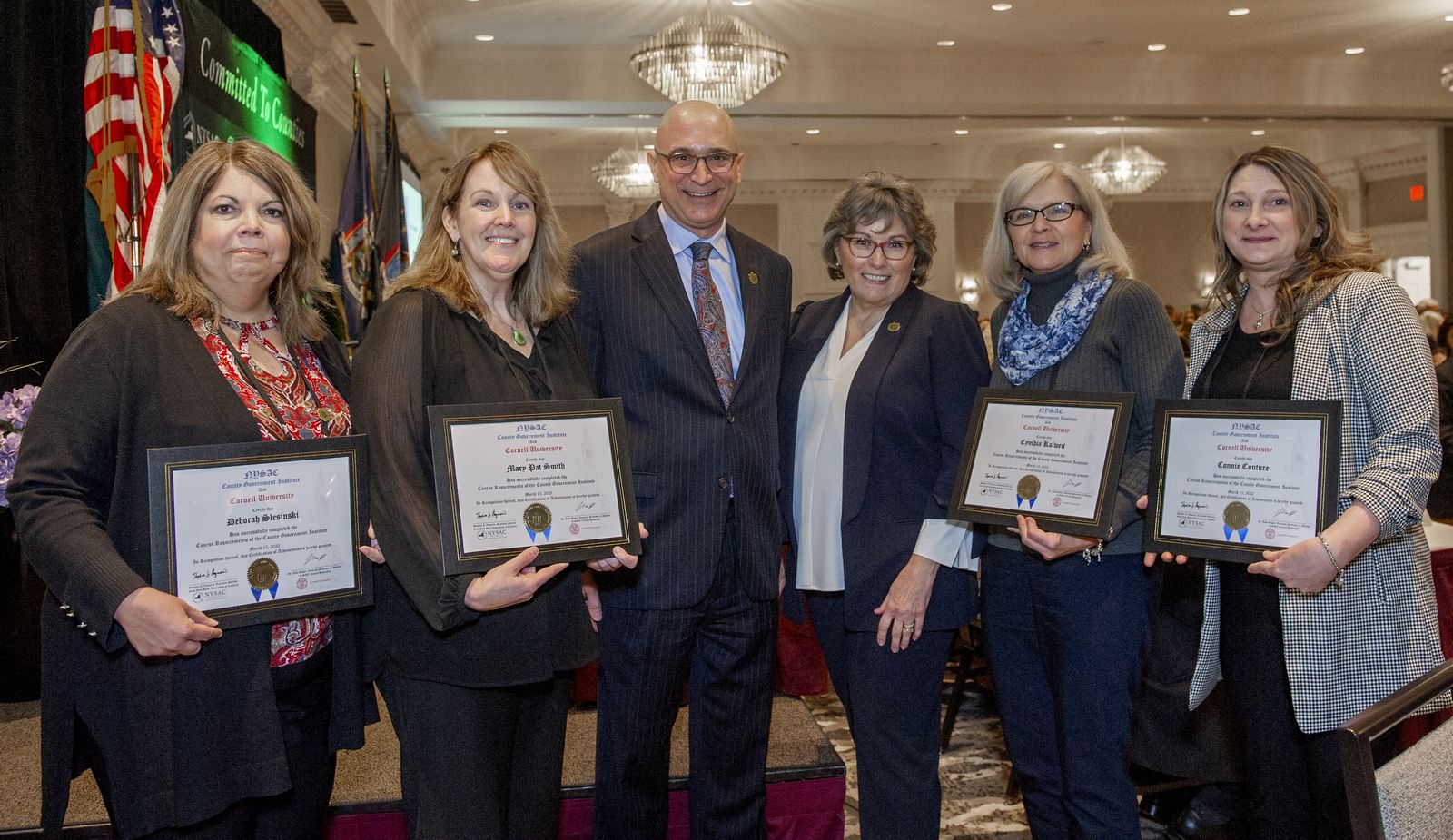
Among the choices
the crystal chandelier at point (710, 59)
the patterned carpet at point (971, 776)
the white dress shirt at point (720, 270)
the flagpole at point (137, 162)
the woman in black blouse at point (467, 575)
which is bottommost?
the patterned carpet at point (971, 776)

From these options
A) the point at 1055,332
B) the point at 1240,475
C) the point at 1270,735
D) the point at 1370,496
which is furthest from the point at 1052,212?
the point at 1270,735

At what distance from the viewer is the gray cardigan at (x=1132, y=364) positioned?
2.08 meters

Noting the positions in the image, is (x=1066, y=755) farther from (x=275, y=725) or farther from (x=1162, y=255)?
(x=1162, y=255)

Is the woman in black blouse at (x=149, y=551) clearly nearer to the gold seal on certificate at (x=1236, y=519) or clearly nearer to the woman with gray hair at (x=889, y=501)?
the woman with gray hair at (x=889, y=501)

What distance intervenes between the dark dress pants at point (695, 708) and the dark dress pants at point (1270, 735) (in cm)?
89

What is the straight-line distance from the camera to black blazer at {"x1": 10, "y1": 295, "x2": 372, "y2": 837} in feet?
4.94

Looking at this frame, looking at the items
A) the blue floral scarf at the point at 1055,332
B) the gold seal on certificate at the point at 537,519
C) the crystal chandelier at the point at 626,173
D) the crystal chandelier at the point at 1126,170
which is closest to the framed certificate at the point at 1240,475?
the blue floral scarf at the point at 1055,332

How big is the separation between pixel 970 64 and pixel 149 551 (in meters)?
9.00

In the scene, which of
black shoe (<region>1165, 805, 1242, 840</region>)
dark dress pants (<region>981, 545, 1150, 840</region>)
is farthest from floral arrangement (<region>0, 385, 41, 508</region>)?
black shoe (<region>1165, 805, 1242, 840</region>)

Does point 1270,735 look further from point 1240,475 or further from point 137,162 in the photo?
point 137,162

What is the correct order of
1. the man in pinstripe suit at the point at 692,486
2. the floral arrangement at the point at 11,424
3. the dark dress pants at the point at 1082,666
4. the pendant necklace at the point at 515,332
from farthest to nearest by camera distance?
the floral arrangement at the point at 11,424 → the man in pinstripe suit at the point at 692,486 → the dark dress pants at the point at 1082,666 → the pendant necklace at the point at 515,332

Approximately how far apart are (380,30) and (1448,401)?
20.6 feet

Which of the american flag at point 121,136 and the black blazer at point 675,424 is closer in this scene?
the black blazer at point 675,424

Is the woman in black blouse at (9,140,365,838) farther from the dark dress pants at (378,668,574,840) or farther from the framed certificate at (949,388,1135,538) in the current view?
the framed certificate at (949,388,1135,538)
